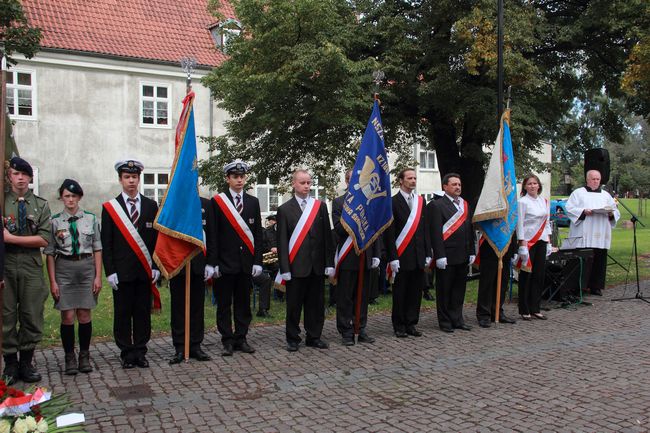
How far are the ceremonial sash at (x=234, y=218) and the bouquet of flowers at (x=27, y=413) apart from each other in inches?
118

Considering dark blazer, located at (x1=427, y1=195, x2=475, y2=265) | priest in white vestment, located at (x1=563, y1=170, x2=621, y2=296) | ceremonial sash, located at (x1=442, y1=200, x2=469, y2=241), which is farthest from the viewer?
priest in white vestment, located at (x1=563, y1=170, x2=621, y2=296)

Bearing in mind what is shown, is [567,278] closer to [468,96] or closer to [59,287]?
[468,96]

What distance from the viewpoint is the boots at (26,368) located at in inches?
227

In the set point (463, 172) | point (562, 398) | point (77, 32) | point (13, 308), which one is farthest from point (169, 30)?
point (562, 398)

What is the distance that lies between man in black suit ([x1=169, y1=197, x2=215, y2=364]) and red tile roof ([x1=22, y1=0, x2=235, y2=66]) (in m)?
17.4

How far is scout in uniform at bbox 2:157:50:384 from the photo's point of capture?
5.62 metres

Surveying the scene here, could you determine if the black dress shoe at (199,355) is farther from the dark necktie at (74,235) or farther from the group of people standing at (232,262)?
the dark necktie at (74,235)

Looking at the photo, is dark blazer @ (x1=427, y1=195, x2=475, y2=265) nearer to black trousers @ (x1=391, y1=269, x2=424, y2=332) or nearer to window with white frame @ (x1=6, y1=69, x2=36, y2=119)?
black trousers @ (x1=391, y1=269, x2=424, y2=332)

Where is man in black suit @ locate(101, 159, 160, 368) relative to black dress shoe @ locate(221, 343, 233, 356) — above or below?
above

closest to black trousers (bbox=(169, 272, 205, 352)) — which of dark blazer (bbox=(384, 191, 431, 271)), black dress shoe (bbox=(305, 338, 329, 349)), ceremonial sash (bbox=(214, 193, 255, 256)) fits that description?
ceremonial sash (bbox=(214, 193, 255, 256))

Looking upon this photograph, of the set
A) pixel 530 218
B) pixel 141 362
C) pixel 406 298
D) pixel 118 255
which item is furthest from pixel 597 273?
pixel 118 255

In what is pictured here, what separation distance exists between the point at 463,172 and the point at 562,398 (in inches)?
366

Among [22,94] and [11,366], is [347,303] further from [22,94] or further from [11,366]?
[22,94]

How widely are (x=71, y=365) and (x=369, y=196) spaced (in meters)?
3.73
